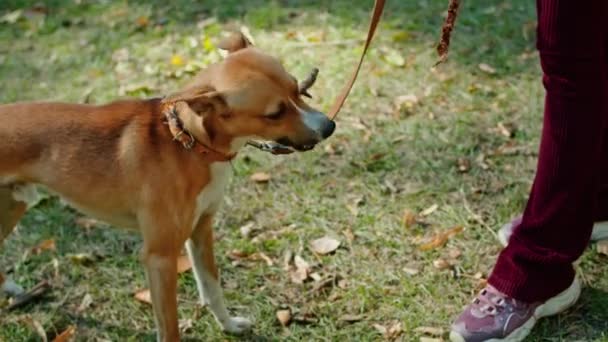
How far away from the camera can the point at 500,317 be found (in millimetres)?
3307

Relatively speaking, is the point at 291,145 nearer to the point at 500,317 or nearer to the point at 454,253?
the point at 500,317

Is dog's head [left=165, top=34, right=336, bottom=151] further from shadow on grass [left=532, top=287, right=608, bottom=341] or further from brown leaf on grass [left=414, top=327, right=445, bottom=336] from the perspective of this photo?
shadow on grass [left=532, top=287, right=608, bottom=341]

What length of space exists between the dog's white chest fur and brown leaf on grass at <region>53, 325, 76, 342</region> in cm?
85

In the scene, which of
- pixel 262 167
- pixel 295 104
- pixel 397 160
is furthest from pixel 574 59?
pixel 262 167

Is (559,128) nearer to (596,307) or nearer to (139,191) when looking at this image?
(596,307)

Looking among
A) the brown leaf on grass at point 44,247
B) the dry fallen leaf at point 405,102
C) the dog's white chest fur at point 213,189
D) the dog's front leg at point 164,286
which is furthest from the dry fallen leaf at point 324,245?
the dry fallen leaf at point 405,102

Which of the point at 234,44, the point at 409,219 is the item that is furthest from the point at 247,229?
the point at 234,44

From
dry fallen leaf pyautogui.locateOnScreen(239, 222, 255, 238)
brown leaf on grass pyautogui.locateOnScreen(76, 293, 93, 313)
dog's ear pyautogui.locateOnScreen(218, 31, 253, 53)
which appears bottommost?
brown leaf on grass pyautogui.locateOnScreen(76, 293, 93, 313)

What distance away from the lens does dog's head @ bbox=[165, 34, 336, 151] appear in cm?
289

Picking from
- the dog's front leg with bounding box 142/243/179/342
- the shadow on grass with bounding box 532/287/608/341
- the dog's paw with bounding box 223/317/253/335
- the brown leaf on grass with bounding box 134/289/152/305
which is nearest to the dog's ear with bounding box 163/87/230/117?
the dog's front leg with bounding box 142/243/179/342

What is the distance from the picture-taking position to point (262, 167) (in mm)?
4715

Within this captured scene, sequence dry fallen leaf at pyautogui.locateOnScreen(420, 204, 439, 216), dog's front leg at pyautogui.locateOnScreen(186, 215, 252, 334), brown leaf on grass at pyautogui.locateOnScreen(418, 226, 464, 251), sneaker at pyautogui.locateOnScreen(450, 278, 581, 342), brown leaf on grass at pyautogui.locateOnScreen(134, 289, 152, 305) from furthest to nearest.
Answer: dry fallen leaf at pyautogui.locateOnScreen(420, 204, 439, 216) → brown leaf on grass at pyautogui.locateOnScreen(418, 226, 464, 251) → brown leaf on grass at pyautogui.locateOnScreen(134, 289, 152, 305) → dog's front leg at pyautogui.locateOnScreen(186, 215, 252, 334) → sneaker at pyautogui.locateOnScreen(450, 278, 581, 342)

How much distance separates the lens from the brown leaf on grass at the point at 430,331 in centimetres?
342

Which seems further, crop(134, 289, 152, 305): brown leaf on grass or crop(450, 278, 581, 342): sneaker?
crop(134, 289, 152, 305): brown leaf on grass
